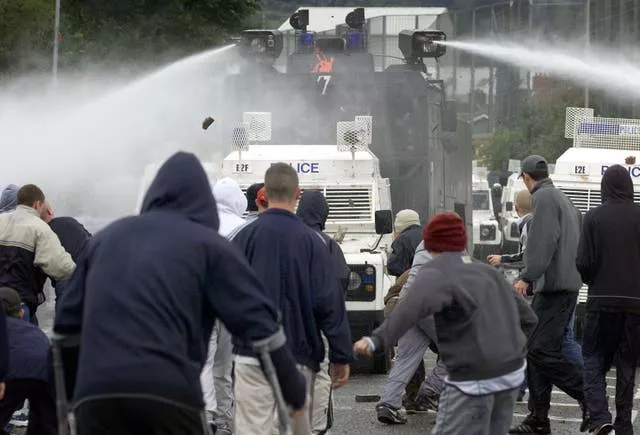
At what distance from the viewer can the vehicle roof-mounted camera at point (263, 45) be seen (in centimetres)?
1952

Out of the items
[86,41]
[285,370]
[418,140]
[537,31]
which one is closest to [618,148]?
[418,140]

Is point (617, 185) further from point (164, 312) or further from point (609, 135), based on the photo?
point (609, 135)

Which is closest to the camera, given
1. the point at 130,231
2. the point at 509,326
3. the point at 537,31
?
the point at 130,231

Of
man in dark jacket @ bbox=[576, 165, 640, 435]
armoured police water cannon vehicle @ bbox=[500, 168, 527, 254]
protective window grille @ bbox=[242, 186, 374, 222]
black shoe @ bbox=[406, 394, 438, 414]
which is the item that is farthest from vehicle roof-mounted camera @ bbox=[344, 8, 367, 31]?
man in dark jacket @ bbox=[576, 165, 640, 435]

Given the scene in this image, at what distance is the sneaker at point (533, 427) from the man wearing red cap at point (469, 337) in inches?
152

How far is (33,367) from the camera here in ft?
29.5

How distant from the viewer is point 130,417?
5840mm

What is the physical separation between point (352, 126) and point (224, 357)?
6.54 metres

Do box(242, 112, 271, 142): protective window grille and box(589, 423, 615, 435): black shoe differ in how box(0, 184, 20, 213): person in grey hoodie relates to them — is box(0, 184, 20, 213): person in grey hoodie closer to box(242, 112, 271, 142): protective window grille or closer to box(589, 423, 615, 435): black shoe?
box(242, 112, 271, 142): protective window grille

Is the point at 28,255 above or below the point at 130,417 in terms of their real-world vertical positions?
above

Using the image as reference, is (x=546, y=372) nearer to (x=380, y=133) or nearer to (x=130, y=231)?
(x=130, y=231)

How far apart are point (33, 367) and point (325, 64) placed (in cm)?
1082

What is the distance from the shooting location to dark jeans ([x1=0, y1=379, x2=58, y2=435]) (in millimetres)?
9000

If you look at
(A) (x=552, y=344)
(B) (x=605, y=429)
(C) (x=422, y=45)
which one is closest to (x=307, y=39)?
(C) (x=422, y=45)
